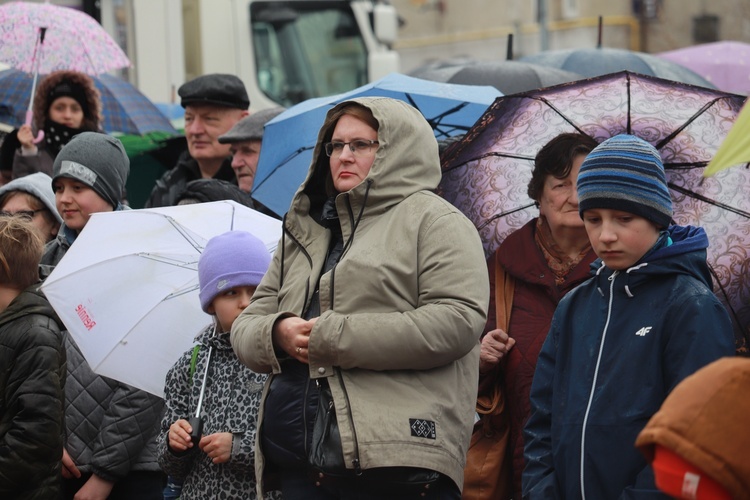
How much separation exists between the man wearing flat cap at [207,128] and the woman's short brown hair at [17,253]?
2.09 meters

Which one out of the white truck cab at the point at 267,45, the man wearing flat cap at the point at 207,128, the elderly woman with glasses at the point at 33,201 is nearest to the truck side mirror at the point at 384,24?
the white truck cab at the point at 267,45

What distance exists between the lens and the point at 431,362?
412cm

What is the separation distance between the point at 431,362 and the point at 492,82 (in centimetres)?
498

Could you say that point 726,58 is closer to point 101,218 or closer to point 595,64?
point 595,64

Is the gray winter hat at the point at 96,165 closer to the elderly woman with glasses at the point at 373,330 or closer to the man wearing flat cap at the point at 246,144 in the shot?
the man wearing flat cap at the point at 246,144

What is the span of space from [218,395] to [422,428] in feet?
3.41

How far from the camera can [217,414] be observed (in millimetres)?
4805

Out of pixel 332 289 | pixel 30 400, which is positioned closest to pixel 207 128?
pixel 30 400

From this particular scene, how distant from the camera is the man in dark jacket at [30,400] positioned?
Result: 5219 millimetres

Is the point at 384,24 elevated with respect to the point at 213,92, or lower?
lower

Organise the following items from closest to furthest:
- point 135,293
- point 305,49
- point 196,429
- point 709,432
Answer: point 709,432 < point 196,429 < point 135,293 < point 305,49

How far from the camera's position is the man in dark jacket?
5.22 m

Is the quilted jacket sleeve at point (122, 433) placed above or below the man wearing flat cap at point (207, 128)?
below

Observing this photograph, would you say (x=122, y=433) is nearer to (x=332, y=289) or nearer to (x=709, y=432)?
(x=332, y=289)
